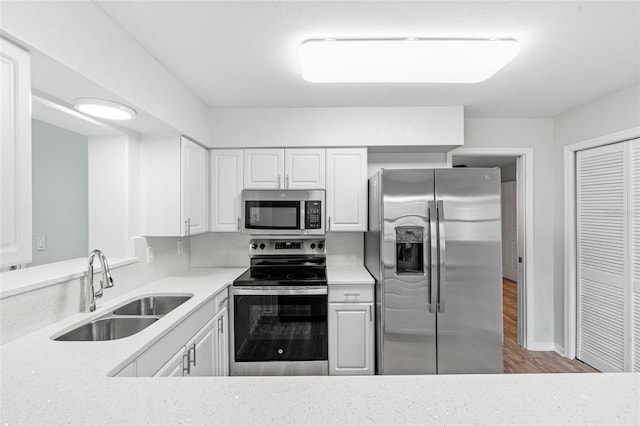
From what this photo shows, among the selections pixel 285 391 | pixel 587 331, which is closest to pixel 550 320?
pixel 587 331

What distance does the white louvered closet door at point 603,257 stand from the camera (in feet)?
8.15

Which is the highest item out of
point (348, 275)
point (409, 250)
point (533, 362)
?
point (409, 250)

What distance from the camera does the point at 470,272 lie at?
7.53 feet

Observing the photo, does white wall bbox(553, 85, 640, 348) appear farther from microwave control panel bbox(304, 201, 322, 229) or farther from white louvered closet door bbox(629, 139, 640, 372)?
microwave control panel bbox(304, 201, 322, 229)

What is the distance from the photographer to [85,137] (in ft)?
7.60

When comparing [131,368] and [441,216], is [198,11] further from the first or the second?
[441,216]

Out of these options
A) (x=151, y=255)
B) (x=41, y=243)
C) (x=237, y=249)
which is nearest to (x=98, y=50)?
(x=151, y=255)

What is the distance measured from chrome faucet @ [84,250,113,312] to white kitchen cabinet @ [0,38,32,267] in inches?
23.5

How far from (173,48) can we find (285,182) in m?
1.37

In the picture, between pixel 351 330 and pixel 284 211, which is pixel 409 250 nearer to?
pixel 351 330

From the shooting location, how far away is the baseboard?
10.3 feet

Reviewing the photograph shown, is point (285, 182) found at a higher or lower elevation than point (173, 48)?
lower

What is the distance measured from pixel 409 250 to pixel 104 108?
2157 mm

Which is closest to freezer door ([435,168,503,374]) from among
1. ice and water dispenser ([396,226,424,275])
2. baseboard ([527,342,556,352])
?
ice and water dispenser ([396,226,424,275])
